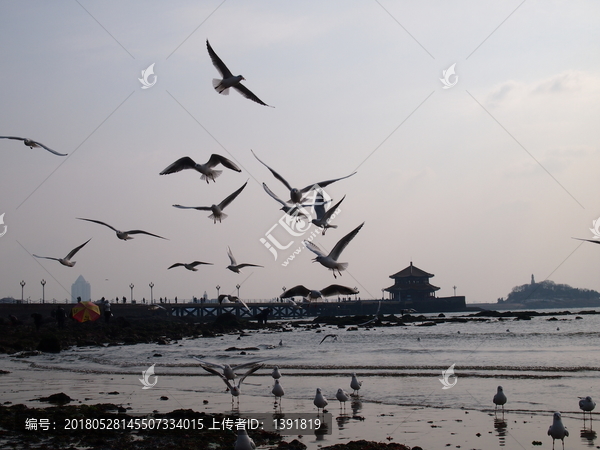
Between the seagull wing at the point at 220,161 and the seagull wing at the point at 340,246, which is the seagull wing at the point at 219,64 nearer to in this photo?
the seagull wing at the point at 220,161

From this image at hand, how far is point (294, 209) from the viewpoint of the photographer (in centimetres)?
1309

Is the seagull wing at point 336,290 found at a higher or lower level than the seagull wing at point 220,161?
lower

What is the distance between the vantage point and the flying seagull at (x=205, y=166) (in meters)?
13.8

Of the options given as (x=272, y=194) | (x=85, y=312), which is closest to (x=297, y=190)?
(x=272, y=194)

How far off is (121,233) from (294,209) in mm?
4519

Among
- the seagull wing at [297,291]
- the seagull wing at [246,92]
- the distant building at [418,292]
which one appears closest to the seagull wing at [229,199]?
the seagull wing at [246,92]

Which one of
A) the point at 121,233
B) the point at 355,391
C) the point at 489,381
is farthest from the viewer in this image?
the point at 489,381

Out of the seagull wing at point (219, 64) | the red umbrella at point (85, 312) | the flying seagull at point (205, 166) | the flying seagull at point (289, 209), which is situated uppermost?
the seagull wing at point (219, 64)

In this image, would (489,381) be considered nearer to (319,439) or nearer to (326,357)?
(319,439)

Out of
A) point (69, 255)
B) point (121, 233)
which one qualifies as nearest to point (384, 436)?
point (121, 233)

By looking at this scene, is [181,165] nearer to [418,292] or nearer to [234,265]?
[234,265]

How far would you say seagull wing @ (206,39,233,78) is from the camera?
1288cm

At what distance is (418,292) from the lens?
111m

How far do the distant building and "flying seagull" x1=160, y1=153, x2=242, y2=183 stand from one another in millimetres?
95753
